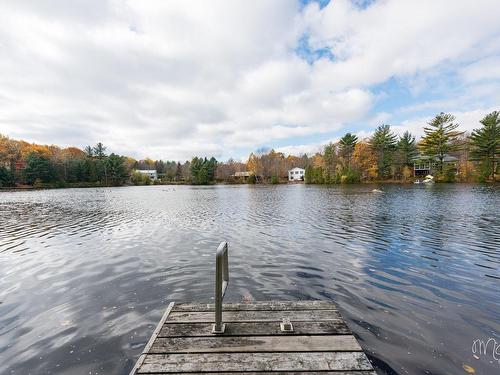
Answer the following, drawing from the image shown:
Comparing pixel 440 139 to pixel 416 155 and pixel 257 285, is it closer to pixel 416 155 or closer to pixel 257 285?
pixel 416 155

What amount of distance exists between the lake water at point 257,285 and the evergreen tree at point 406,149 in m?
62.0

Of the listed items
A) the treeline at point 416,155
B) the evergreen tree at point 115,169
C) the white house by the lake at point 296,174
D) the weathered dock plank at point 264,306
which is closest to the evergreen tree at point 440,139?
the treeline at point 416,155

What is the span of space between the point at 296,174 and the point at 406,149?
4919cm

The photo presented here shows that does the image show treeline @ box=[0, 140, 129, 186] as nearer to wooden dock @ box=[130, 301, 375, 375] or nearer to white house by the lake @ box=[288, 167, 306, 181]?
white house by the lake @ box=[288, 167, 306, 181]

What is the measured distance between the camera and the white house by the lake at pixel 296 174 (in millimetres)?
111219

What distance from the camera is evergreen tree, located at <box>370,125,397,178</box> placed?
229 feet

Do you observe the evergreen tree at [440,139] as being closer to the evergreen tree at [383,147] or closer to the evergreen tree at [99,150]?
the evergreen tree at [383,147]

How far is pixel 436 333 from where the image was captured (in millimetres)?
4859

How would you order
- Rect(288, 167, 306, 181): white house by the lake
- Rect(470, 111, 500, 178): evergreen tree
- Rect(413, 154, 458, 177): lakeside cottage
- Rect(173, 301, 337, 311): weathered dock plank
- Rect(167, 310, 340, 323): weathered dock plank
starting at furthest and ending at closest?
Rect(288, 167, 306, 181): white house by the lake, Rect(413, 154, 458, 177): lakeside cottage, Rect(470, 111, 500, 178): evergreen tree, Rect(173, 301, 337, 311): weathered dock plank, Rect(167, 310, 340, 323): weathered dock plank

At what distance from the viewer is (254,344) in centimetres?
368

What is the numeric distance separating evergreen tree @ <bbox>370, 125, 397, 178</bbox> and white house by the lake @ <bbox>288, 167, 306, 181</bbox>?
136ft

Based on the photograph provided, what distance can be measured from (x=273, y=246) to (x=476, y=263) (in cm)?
753

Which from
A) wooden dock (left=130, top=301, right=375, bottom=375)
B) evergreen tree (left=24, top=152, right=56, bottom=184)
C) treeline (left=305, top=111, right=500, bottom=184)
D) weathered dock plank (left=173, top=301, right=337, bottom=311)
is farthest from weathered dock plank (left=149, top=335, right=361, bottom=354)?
evergreen tree (left=24, top=152, right=56, bottom=184)

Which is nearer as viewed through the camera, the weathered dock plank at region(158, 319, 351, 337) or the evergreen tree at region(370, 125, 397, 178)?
the weathered dock plank at region(158, 319, 351, 337)
